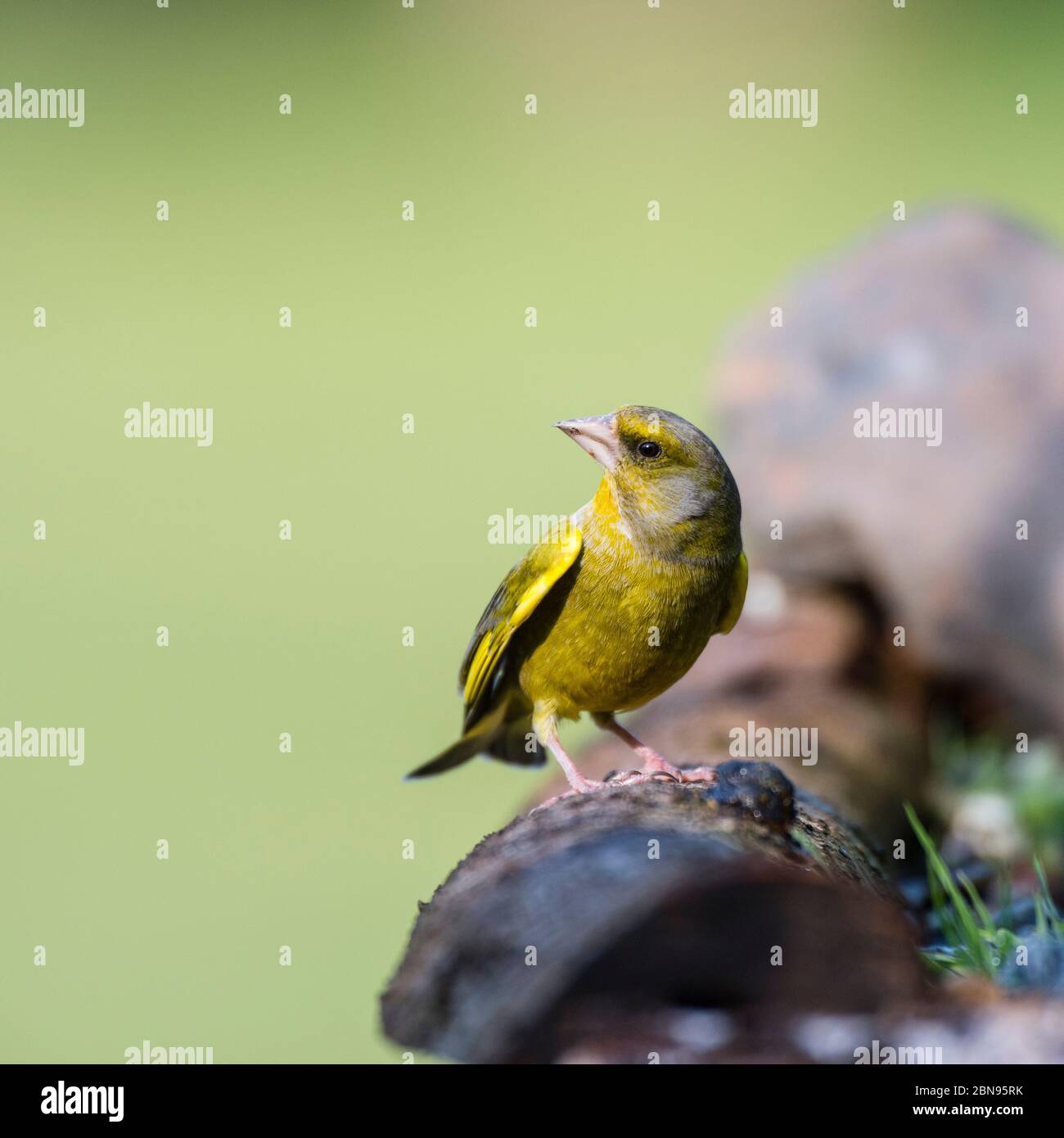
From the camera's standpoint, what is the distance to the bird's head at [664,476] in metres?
2.74

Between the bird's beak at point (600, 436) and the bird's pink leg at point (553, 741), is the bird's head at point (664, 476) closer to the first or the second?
the bird's beak at point (600, 436)

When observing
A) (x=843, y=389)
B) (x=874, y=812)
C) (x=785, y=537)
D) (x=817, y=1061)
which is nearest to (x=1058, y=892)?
(x=874, y=812)

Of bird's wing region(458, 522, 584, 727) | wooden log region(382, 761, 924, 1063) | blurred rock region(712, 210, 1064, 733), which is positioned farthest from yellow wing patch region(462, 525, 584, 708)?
blurred rock region(712, 210, 1064, 733)

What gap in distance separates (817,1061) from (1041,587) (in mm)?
2908

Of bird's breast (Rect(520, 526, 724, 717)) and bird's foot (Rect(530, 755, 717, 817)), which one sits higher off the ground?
bird's breast (Rect(520, 526, 724, 717))

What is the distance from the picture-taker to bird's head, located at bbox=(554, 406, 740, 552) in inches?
108

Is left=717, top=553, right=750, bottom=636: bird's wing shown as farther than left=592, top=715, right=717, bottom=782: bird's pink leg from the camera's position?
Yes

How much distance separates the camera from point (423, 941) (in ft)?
6.95

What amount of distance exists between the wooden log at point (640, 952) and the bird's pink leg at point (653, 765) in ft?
1.71

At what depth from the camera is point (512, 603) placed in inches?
114

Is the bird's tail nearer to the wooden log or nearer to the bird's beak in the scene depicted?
the bird's beak

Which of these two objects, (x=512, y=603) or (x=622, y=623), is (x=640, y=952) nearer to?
(x=622, y=623)

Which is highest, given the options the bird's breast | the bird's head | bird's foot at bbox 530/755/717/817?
the bird's head

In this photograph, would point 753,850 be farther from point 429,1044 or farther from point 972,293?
point 972,293
